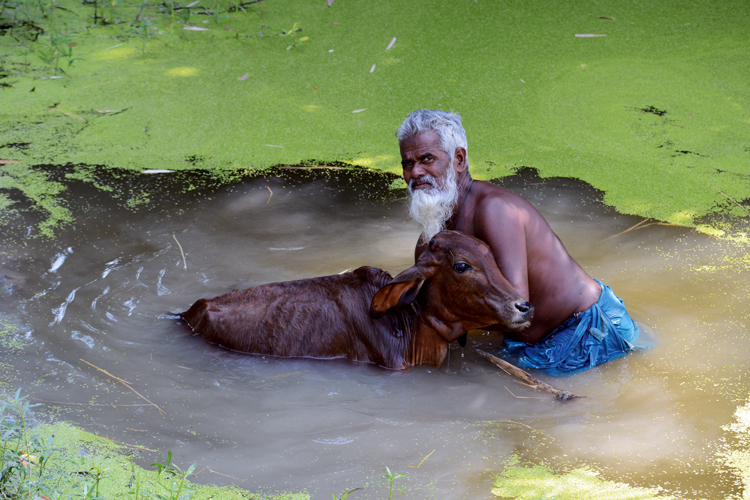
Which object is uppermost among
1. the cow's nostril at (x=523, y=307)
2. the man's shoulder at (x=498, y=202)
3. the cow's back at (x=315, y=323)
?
the man's shoulder at (x=498, y=202)

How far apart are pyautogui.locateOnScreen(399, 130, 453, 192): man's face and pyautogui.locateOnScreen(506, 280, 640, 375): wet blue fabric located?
3.12ft

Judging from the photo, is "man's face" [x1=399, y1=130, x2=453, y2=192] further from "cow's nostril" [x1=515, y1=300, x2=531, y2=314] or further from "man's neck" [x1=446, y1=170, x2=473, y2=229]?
"cow's nostril" [x1=515, y1=300, x2=531, y2=314]

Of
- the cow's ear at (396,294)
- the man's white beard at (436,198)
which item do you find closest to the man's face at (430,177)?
the man's white beard at (436,198)

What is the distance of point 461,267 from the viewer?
9.99ft

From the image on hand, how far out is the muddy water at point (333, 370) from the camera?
8.96ft

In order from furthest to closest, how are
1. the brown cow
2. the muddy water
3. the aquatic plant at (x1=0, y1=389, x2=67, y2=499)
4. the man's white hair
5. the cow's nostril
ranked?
the man's white hair
the brown cow
the cow's nostril
the muddy water
the aquatic plant at (x1=0, y1=389, x2=67, y2=499)

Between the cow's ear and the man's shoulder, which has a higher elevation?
the man's shoulder

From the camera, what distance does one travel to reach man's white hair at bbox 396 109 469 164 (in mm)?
3264

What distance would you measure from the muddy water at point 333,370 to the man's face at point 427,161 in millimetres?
895

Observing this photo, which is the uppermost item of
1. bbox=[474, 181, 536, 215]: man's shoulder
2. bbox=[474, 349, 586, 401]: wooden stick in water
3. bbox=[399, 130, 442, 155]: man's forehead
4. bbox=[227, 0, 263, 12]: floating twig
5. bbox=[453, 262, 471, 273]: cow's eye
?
bbox=[227, 0, 263, 12]: floating twig

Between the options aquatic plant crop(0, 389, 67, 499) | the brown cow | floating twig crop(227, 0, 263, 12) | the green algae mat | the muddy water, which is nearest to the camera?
aquatic plant crop(0, 389, 67, 499)

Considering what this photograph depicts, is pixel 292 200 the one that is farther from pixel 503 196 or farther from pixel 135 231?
pixel 503 196

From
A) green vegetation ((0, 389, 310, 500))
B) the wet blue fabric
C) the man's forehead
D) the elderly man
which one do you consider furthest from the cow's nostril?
green vegetation ((0, 389, 310, 500))

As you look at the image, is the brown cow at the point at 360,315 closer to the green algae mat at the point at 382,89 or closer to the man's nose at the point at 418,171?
the man's nose at the point at 418,171
